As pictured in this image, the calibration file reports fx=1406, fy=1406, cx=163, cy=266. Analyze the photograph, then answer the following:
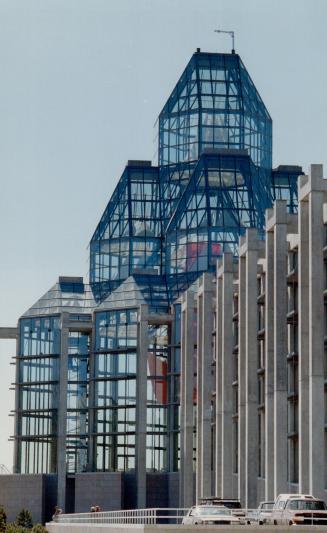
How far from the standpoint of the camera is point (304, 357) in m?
80.2

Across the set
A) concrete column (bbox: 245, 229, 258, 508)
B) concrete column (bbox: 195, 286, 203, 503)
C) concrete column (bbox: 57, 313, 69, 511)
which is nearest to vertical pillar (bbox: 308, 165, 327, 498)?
concrete column (bbox: 245, 229, 258, 508)

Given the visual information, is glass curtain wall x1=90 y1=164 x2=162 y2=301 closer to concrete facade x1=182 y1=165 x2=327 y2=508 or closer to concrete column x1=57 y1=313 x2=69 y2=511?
concrete column x1=57 y1=313 x2=69 y2=511

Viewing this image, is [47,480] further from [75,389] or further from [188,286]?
[188,286]

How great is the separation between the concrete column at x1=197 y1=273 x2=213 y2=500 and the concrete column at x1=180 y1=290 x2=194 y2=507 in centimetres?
560

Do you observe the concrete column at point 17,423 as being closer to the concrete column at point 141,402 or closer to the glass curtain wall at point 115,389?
the glass curtain wall at point 115,389

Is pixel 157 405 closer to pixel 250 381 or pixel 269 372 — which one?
pixel 250 381

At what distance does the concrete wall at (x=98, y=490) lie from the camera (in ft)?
418

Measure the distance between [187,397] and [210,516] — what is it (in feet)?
197

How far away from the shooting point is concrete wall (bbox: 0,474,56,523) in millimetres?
129250

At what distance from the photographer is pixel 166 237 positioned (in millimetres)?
139750

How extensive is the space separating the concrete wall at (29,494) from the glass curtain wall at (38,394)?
181 centimetres

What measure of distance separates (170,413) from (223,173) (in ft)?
81.8

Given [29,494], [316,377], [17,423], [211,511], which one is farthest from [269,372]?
[17,423]

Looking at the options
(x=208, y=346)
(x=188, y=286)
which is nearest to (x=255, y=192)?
(x=188, y=286)
